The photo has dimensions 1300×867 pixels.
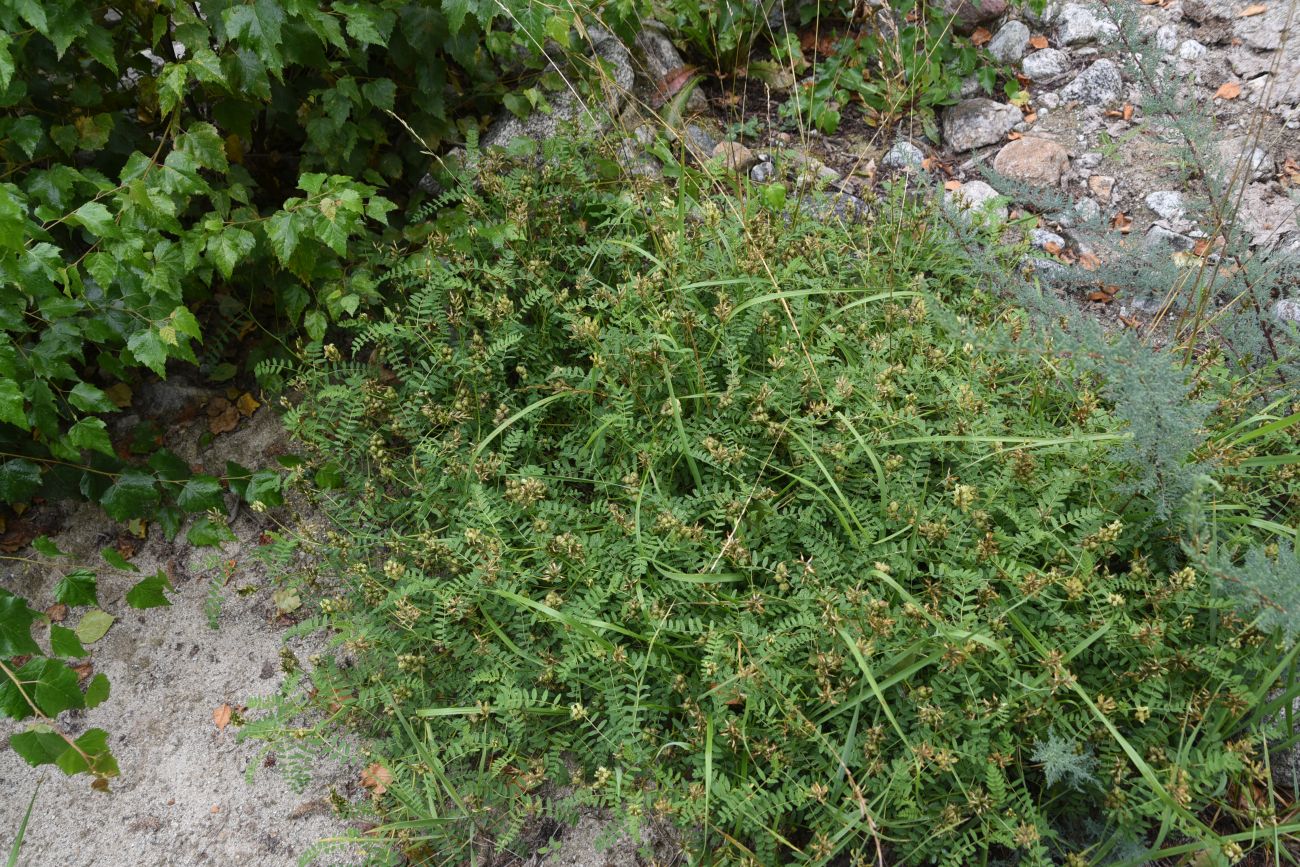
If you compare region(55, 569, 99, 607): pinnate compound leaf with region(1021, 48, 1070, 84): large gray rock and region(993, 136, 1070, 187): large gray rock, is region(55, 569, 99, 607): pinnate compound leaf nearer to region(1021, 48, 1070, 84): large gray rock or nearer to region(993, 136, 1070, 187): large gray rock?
Result: region(993, 136, 1070, 187): large gray rock

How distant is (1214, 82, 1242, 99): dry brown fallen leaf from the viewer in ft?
12.4

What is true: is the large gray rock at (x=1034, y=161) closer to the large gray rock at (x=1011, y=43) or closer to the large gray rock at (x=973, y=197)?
the large gray rock at (x=973, y=197)

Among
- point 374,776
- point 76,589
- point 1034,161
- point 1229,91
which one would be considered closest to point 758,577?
point 374,776

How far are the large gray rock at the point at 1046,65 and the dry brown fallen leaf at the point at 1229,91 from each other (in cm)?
60

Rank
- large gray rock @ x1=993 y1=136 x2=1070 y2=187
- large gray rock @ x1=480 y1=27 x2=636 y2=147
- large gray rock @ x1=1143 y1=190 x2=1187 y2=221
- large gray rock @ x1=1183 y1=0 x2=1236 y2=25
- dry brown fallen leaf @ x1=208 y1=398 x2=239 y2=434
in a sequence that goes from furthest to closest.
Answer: large gray rock @ x1=1183 y1=0 x2=1236 y2=25 → large gray rock @ x1=993 y1=136 x2=1070 y2=187 → large gray rock @ x1=1143 y1=190 x2=1187 y2=221 → large gray rock @ x1=480 y1=27 x2=636 y2=147 → dry brown fallen leaf @ x1=208 y1=398 x2=239 y2=434

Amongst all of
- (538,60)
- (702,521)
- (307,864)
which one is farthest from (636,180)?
(307,864)

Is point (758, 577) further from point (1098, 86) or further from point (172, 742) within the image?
point (1098, 86)

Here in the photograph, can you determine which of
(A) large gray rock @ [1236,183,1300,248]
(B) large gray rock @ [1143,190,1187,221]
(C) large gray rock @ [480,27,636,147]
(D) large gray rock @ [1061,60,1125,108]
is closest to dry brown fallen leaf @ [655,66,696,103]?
(C) large gray rock @ [480,27,636,147]

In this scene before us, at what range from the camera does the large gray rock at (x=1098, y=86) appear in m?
3.96

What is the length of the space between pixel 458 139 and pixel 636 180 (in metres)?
0.76

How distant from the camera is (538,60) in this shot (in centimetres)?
340

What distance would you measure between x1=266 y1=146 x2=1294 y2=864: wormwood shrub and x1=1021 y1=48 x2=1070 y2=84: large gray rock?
66.0 inches

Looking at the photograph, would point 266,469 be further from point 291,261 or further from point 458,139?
point 458,139

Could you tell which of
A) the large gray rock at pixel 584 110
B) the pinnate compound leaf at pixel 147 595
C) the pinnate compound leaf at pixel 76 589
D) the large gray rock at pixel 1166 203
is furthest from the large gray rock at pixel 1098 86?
the pinnate compound leaf at pixel 76 589
